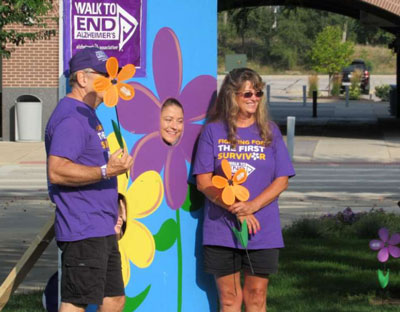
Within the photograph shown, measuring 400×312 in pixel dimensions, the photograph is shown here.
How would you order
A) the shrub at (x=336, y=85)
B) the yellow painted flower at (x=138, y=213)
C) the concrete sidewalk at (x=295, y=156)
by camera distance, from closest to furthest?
the yellow painted flower at (x=138, y=213) < the concrete sidewalk at (x=295, y=156) < the shrub at (x=336, y=85)

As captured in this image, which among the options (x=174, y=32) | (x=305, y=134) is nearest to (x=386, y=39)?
(x=305, y=134)

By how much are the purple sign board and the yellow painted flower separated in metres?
0.51

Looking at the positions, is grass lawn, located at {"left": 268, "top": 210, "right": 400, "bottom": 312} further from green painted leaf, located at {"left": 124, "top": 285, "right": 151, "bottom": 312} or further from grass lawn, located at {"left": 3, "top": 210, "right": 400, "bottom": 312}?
green painted leaf, located at {"left": 124, "top": 285, "right": 151, "bottom": 312}

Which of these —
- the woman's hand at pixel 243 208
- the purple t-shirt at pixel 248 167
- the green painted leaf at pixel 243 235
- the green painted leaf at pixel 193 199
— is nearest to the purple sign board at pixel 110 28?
the purple t-shirt at pixel 248 167

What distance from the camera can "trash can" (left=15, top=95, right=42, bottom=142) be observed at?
972 inches

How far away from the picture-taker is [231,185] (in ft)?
17.7

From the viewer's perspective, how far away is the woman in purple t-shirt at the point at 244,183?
5.55m

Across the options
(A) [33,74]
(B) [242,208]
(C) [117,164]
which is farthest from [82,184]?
(A) [33,74]

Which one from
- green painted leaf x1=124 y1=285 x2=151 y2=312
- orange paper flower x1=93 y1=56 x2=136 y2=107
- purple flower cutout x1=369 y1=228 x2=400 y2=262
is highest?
orange paper flower x1=93 y1=56 x2=136 y2=107

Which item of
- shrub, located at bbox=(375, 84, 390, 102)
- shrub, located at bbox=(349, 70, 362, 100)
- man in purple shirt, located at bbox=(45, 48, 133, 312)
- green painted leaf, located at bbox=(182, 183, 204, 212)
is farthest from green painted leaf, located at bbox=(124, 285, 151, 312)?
shrub, located at bbox=(349, 70, 362, 100)

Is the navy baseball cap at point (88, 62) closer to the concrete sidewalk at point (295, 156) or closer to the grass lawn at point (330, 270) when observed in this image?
the grass lawn at point (330, 270)

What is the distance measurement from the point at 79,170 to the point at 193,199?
1.31 meters

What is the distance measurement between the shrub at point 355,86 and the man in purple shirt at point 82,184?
4689cm

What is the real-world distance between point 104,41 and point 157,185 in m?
0.93
